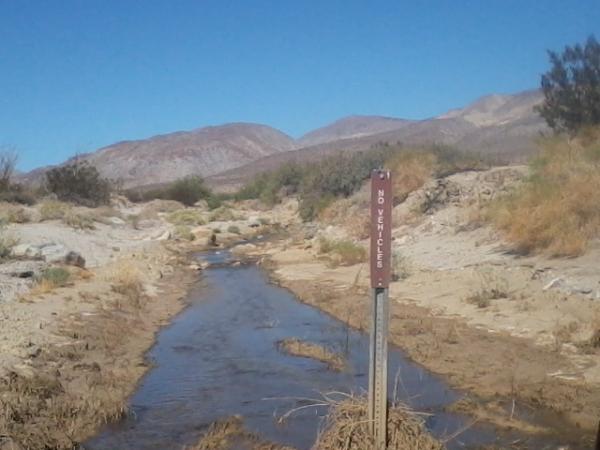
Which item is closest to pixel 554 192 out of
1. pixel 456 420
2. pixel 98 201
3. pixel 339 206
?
pixel 456 420

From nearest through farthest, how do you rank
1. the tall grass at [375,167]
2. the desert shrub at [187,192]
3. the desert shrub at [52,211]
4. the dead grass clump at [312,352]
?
the dead grass clump at [312,352]
the desert shrub at [52,211]
the tall grass at [375,167]
the desert shrub at [187,192]

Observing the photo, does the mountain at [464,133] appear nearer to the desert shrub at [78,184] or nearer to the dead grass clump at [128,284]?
the desert shrub at [78,184]

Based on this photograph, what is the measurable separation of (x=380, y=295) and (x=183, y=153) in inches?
5989

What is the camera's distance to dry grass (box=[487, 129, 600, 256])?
45.9 ft

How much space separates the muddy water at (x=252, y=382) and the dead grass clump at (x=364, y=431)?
567 mm

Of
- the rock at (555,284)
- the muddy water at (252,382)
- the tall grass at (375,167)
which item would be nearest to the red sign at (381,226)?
the muddy water at (252,382)

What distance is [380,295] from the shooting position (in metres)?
5.95

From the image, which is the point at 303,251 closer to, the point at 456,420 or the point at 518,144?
the point at 456,420

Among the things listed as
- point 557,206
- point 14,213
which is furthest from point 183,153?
point 557,206

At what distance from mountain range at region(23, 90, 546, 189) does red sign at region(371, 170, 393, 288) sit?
3296 inches

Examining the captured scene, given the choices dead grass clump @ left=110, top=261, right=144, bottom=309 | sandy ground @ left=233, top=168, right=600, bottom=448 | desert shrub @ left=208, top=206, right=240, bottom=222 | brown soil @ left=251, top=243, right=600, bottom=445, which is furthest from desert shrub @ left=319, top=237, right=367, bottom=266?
desert shrub @ left=208, top=206, right=240, bottom=222

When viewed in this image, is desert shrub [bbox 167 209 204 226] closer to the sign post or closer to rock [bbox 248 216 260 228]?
rock [bbox 248 216 260 228]

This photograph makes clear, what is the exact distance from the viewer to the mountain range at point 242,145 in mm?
115000

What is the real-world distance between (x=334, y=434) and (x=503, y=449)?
176cm
